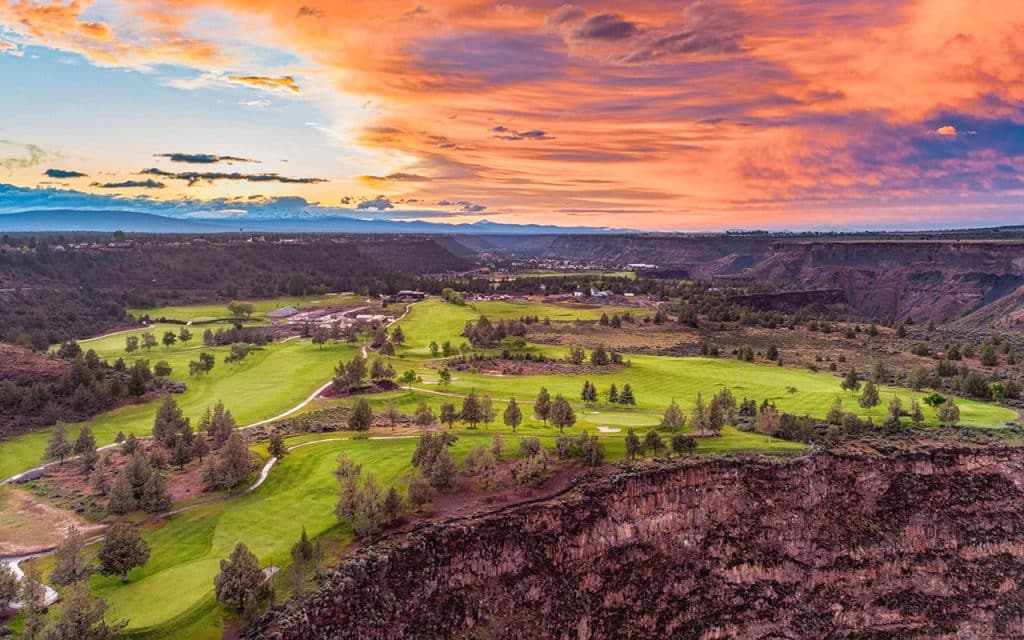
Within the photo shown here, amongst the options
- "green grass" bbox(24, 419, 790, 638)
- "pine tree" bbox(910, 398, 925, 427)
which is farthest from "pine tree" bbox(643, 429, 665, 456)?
"pine tree" bbox(910, 398, 925, 427)

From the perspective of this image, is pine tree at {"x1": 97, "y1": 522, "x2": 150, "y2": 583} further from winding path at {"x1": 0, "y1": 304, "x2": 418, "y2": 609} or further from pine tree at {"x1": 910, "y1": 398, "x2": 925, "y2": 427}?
pine tree at {"x1": 910, "y1": 398, "x2": 925, "y2": 427}

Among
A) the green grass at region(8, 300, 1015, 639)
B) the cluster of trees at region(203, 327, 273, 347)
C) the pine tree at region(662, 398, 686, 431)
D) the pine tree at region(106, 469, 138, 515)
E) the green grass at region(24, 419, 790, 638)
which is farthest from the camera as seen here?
the cluster of trees at region(203, 327, 273, 347)

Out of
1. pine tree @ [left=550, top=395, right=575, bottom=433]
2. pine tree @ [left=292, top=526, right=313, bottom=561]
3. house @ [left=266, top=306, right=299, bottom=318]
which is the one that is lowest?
pine tree @ [left=292, top=526, right=313, bottom=561]

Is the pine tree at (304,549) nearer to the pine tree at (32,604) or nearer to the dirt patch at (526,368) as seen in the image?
the pine tree at (32,604)

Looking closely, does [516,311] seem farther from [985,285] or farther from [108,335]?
[985,285]

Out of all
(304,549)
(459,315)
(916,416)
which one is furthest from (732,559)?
(459,315)

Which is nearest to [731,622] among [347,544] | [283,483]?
[347,544]
